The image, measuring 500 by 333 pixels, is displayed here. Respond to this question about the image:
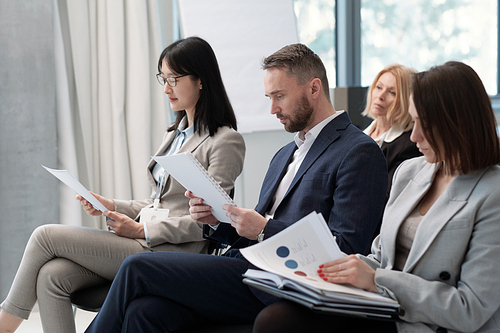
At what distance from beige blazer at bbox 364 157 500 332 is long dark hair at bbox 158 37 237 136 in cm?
109

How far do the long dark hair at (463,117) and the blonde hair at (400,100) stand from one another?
5.81 feet

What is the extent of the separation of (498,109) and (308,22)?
194 cm

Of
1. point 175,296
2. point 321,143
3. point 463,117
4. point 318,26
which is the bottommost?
point 175,296

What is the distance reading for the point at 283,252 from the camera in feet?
3.71

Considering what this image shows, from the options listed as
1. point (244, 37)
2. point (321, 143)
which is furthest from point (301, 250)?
point (244, 37)

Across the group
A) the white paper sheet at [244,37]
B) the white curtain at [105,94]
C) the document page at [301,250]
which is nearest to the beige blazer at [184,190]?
the document page at [301,250]

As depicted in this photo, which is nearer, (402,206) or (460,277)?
(460,277)

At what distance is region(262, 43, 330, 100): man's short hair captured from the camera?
1.70 metres

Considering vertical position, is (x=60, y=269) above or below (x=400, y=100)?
below

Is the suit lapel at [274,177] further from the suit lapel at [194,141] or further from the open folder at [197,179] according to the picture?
the suit lapel at [194,141]

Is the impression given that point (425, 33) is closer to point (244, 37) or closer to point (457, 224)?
point (244, 37)

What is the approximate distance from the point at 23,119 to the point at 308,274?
2.29 metres

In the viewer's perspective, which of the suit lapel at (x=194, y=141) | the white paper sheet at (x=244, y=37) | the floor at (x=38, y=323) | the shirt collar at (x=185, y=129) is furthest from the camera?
the white paper sheet at (x=244, y=37)

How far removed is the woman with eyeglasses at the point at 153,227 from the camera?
5.53ft
